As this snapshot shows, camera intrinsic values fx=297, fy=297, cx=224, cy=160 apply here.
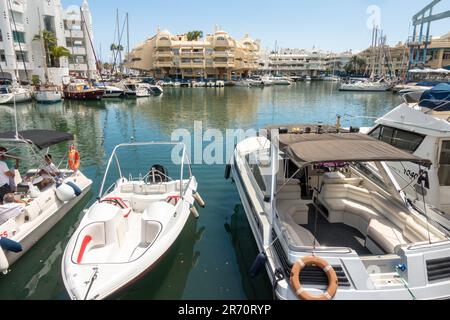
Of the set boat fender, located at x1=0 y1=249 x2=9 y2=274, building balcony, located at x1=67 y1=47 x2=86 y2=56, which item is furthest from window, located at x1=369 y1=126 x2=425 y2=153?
building balcony, located at x1=67 y1=47 x2=86 y2=56

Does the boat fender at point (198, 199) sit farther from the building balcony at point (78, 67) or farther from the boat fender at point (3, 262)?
the building balcony at point (78, 67)

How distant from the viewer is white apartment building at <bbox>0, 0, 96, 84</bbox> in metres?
45.6

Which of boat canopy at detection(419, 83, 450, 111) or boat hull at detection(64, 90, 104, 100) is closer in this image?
boat canopy at detection(419, 83, 450, 111)

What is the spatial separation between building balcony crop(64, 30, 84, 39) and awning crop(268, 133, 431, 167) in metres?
66.5

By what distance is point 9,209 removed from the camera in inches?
273

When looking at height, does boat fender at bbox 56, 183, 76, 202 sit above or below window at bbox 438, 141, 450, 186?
below

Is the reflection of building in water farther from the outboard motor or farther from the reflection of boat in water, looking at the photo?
the outboard motor

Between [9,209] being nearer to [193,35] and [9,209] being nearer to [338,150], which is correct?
[338,150]

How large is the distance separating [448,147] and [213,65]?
84.2 meters

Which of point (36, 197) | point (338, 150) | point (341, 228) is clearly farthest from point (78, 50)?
point (338, 150)

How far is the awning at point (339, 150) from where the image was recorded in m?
4.70

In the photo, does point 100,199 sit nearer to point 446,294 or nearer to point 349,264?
point 349,264

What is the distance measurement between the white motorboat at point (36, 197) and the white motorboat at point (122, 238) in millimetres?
1739

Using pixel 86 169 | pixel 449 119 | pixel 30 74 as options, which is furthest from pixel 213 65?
pixel 449 119
